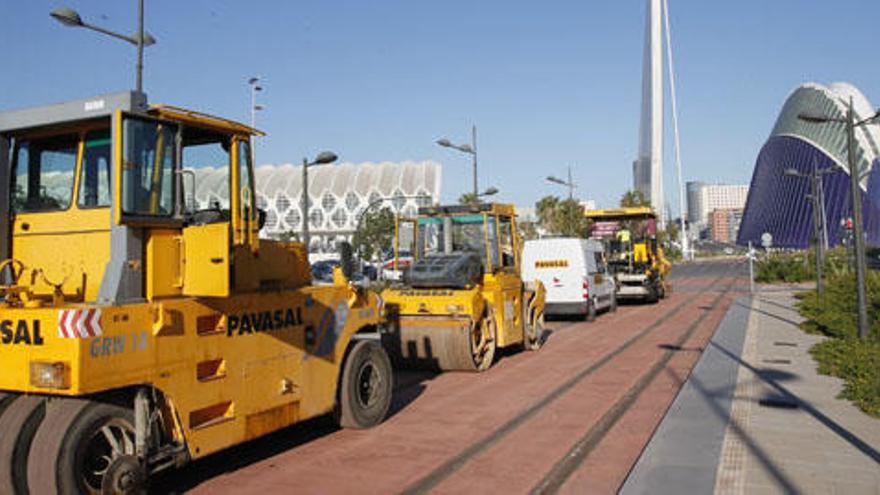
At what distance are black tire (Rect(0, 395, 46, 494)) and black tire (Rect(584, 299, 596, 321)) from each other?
16.6 metres

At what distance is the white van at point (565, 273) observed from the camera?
19.9 m

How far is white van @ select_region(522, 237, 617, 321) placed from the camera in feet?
65.2

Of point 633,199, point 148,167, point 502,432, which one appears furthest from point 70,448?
point 633,199

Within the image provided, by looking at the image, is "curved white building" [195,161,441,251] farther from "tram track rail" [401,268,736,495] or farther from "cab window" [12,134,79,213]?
"cab window" [12,134,79,213]

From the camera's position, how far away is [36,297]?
554 centimetres

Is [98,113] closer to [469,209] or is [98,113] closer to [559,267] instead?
[469,209]

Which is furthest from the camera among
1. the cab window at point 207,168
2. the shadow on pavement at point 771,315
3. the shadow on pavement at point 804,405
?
the shadow on pavement at point 771,315

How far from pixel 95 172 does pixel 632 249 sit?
74.6ft

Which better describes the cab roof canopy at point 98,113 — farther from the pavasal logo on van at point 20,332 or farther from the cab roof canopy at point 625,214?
the cab roof canopy at point 625,214

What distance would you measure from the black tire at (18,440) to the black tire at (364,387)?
3433 mm

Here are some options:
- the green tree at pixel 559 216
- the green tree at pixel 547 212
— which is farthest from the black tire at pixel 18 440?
the green tree at pixel 547 212

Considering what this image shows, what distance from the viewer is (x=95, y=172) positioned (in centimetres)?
580

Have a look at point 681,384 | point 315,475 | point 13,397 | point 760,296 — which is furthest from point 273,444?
point 760,296

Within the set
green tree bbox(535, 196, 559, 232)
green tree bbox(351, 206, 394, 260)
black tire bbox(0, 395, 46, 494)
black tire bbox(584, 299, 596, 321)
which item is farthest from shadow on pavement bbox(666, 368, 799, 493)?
green tree bbox(351, 206, 394, 260)
